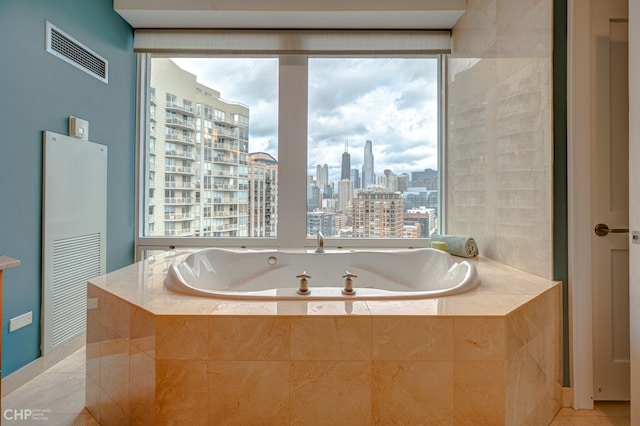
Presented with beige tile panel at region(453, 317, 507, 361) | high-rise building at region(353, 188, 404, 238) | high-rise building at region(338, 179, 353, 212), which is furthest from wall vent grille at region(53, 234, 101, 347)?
beige tile panel at region(453, 317, 507, 361)

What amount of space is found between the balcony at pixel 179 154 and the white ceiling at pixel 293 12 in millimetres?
954

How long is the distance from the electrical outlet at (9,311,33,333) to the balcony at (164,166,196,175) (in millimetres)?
1365

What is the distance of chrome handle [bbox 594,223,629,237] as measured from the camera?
5.22 feet

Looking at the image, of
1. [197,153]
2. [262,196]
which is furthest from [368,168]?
[197,153]

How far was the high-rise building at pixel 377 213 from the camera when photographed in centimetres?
281

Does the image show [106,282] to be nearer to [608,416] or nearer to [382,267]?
[382,267]

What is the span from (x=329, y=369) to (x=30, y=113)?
6.49 feet

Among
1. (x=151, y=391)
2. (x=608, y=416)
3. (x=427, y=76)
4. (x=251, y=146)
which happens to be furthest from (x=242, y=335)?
(x=427, y=76)

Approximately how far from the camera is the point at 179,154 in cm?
283

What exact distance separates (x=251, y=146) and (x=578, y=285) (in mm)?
2299

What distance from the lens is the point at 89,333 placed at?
1.50 m

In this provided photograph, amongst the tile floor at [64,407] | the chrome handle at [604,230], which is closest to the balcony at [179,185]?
the tile floor at [64,407]

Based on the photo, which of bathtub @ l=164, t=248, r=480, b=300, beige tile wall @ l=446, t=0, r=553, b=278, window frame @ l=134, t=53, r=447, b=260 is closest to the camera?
beige tile wall @ l=446, t=0, r=553, b=278

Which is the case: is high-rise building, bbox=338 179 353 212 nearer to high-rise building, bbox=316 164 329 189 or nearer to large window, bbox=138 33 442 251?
large window, bbox=138 33 442 251
